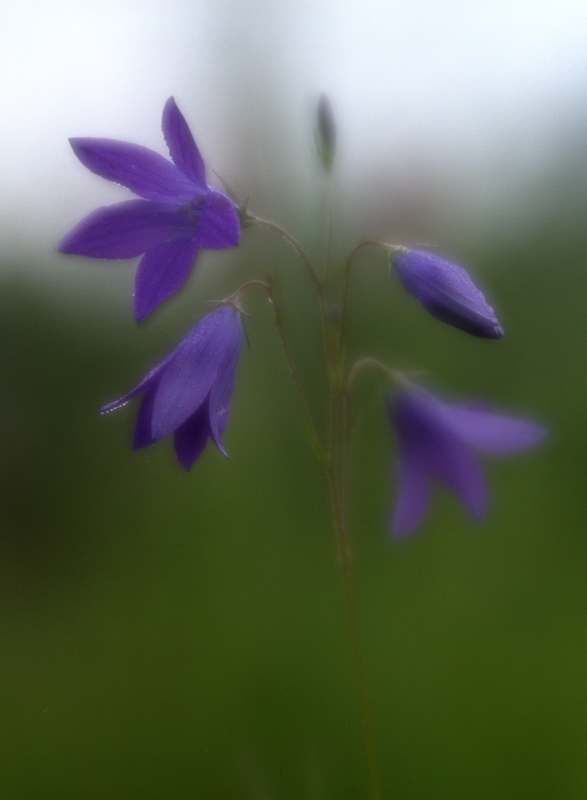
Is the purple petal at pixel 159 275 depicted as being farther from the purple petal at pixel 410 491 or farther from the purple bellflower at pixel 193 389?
the purple petal at pixel 410 491

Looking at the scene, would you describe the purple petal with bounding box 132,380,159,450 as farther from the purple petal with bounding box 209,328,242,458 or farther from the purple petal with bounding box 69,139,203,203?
the purple petal with bounding box 69,139,203,203

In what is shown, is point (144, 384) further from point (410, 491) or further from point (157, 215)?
point (410, 491)

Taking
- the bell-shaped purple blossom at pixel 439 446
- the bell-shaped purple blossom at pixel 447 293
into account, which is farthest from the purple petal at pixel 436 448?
the bell-shaped purple blossom at pixel 447 293

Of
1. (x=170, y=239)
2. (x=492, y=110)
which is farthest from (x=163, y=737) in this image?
(x=492, y=110)

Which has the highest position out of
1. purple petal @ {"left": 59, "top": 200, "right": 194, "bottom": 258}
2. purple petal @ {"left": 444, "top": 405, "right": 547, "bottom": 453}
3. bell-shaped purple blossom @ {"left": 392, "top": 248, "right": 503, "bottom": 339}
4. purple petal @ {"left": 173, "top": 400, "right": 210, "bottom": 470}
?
purple petal @ {"left": 59, "top": 200, "right": 194, "bottom": 258}

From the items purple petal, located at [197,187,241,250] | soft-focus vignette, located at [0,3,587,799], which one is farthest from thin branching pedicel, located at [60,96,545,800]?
soft-focus vignette, located at [0,3,587,799]

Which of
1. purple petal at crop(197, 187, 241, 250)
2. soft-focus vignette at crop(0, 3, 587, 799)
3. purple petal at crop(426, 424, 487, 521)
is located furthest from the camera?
soft-focus vignette at crop(0, 3, 587, 799)
